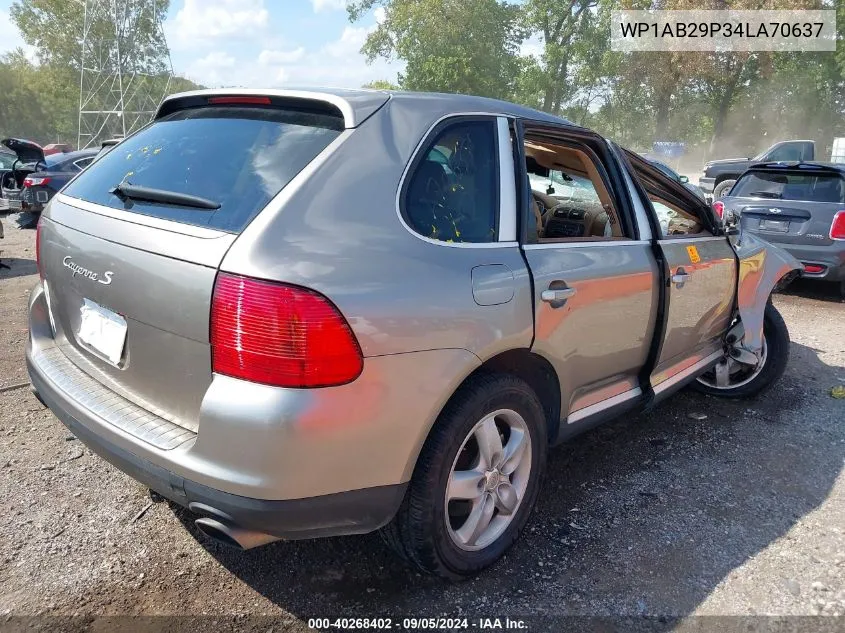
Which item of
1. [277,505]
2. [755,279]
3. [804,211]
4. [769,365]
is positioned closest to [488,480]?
[277,505]

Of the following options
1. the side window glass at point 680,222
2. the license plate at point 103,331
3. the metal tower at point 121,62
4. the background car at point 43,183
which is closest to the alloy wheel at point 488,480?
the license plate at point 103,331

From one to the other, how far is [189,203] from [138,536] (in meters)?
1.46

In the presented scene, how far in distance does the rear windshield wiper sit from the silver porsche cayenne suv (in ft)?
0.04

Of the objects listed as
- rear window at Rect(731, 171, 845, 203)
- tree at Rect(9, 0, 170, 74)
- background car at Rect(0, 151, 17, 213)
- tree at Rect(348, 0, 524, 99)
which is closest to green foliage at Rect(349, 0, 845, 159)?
tree at Rect(348, 0, 524, 99)

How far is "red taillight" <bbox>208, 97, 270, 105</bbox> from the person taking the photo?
7.78ft

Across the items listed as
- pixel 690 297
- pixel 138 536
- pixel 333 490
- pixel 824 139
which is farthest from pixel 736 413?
pixel 824 139

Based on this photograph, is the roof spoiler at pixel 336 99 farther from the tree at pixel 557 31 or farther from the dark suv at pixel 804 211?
the tree at pixel 557 31

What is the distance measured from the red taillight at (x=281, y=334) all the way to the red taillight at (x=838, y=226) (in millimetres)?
7418

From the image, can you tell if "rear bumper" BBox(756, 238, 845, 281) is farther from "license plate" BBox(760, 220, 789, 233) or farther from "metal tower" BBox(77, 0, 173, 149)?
"metal tower" BBox(77, 0, 173, 149)

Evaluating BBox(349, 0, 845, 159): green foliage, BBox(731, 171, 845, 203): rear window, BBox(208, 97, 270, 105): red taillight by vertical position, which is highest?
BBox(349, 0, 845, 159): green foliage

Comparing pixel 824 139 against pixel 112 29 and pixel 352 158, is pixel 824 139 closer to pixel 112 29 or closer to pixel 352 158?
pixel 112 29

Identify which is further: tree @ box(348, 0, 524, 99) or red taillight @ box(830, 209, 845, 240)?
tree @ box(348, 0, 524, 99)

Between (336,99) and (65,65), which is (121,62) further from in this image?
(336,99)

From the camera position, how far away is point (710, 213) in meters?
3.82
